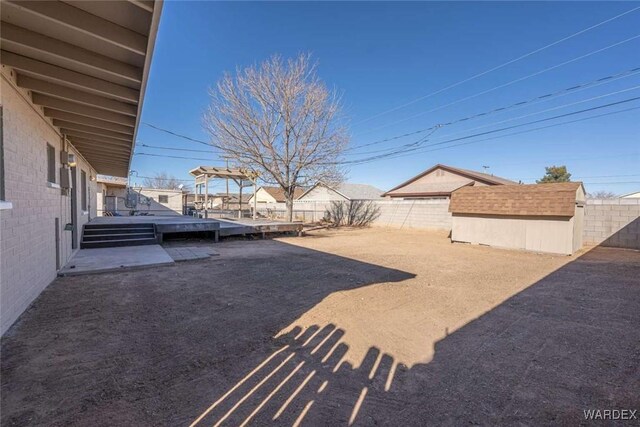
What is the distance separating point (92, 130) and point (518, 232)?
39.9 ft

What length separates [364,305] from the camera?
4.03 metres

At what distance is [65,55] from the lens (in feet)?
8.67

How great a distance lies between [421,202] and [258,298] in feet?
43.0

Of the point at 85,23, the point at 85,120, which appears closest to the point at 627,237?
the point at 85,23

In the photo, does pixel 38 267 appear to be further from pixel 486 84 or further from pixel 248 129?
pixel 486 84

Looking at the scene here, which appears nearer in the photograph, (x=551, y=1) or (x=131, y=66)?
(x=131, y=66)

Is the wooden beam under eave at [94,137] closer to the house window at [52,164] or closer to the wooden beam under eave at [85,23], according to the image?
the house window at [52,164]

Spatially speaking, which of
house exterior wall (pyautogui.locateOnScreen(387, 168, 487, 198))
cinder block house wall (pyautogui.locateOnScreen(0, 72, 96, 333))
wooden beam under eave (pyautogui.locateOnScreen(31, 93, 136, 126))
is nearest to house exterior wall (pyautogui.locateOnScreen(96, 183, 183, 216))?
cinder block house wall (pyautogui.locateOnScreen(0, 72, 96, 333))

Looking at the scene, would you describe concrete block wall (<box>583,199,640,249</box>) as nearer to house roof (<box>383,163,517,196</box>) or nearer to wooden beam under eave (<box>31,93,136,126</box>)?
house roof (<box>383,163,517,196</box>)

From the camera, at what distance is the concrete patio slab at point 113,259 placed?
548cm

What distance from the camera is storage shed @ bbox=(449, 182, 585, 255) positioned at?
859 cm

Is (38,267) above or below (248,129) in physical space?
below

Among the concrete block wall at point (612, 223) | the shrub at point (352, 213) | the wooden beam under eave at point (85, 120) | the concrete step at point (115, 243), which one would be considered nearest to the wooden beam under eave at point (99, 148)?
the wooden beam under eave at point (85, 120)

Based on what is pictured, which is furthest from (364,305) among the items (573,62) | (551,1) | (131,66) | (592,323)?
(573,62)
